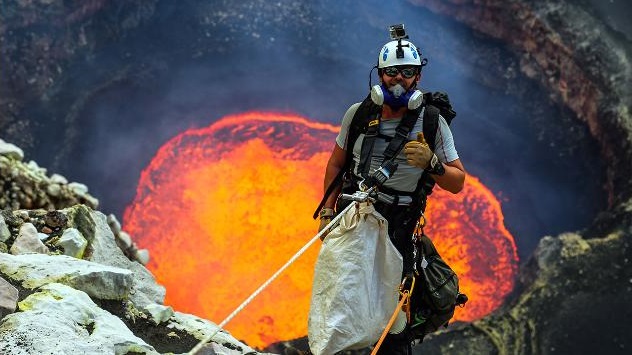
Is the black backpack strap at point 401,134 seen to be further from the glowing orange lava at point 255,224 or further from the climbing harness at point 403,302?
the glowing orange lava at point 255,224

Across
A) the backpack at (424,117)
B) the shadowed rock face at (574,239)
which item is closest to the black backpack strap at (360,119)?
the backpack at (424,117)

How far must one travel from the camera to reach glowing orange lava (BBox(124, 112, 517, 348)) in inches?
419

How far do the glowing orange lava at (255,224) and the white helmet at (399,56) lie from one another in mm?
7024

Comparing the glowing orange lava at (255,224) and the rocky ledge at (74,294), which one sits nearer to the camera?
the rocky ledge at (74,294)

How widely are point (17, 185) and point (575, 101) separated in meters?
10.3

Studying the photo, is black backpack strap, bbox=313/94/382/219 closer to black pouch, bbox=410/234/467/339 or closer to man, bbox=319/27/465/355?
man, bbox=319/27/465/355

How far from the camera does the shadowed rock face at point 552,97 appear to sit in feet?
23.9

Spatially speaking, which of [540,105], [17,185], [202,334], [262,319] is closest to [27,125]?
[262,319]

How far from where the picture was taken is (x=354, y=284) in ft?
12.2

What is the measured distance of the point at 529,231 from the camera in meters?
11.6

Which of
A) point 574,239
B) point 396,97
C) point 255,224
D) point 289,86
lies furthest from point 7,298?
point 289,86

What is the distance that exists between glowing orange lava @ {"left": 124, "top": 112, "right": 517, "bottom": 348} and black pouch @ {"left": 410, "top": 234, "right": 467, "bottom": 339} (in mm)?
→ 6035

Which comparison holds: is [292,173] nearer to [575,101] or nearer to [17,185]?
[575,101]

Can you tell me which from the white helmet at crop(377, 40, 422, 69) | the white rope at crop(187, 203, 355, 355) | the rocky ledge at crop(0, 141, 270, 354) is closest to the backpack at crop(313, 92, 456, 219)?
the white helmet at crop(377, 40, 422, 69)
